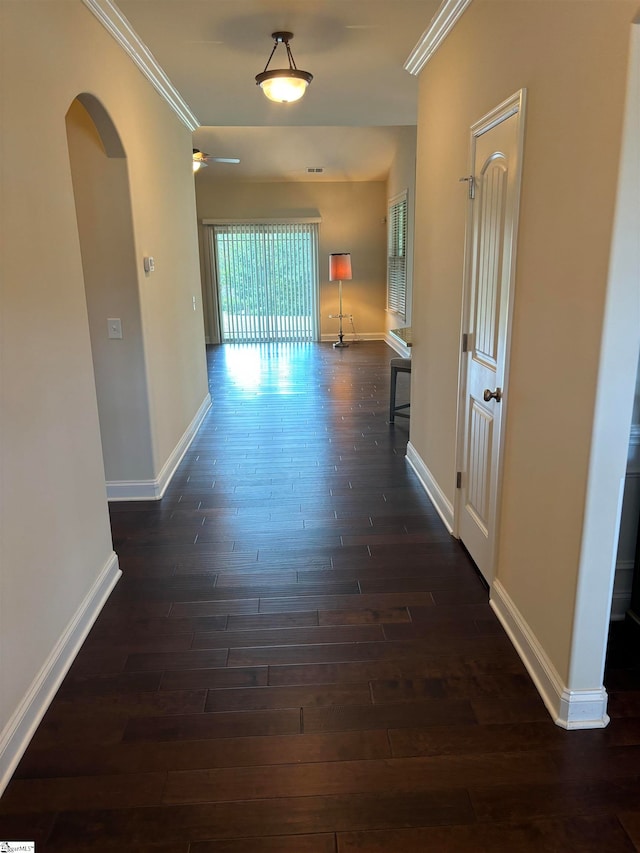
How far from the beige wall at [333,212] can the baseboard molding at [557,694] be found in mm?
9065

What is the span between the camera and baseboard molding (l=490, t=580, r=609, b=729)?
6.32 feet

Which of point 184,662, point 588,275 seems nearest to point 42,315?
point 184,662

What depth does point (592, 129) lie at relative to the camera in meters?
1.65

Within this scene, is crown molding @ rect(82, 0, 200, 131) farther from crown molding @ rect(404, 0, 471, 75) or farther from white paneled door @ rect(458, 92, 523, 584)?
white paneled door @ rect(458, 92, 523, 584)

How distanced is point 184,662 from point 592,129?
227cm

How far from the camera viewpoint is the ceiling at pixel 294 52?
2960 millimetres

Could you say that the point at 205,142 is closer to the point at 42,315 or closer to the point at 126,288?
the point at 126,288

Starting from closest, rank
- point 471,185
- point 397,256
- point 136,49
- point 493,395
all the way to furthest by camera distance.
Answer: point 493,395, point 471,185, point 136,49, point 397,256

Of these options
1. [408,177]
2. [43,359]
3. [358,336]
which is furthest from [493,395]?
[358,336]

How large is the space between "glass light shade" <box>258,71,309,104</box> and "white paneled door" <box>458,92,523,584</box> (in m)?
1.31

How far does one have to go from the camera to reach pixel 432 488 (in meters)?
3.77

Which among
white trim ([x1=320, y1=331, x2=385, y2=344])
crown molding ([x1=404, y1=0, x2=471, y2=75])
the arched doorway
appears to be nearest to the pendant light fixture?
crown molding ([x1=404, y1=0, x2=471, y2=75])

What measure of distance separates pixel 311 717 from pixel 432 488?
200 centimetres

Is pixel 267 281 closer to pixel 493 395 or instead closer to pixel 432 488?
pixel 432 488
